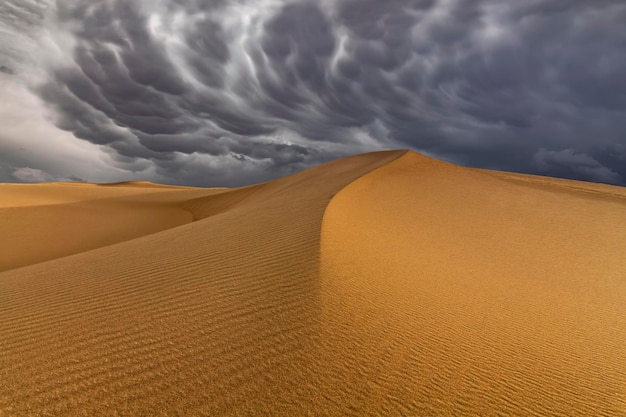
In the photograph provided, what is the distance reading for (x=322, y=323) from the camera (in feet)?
12.9

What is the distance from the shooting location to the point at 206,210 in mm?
21562

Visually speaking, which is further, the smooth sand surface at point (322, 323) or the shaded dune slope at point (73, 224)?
the shaded dune slope at point (73, 224)

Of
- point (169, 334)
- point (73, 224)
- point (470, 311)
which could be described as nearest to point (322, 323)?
point (169, 334)

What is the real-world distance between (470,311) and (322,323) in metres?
2.15

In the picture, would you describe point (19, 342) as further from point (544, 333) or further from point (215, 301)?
point (544, 333)

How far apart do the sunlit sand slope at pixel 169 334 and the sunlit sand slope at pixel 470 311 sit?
1.46 ft

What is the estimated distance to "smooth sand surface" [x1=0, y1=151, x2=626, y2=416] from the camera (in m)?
2.93

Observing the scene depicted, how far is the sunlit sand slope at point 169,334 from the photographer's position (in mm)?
2850

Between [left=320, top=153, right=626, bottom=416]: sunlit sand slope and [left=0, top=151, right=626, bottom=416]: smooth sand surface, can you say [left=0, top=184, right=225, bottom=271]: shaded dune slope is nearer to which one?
[left=0, top=151, right=626, bottom=416]: smooth sand surface

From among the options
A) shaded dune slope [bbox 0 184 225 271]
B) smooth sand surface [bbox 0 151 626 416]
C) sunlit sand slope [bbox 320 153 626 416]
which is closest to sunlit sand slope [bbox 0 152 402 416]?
smooth sand surface [bbox 0 151 626 416]

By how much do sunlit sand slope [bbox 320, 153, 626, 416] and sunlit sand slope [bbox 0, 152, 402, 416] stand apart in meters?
0.45

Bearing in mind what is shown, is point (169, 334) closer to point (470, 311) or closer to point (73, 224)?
point (470, 311)

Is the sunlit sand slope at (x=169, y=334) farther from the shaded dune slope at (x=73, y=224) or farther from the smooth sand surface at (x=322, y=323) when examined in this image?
the shaded dune slope at (x=73, y=224)

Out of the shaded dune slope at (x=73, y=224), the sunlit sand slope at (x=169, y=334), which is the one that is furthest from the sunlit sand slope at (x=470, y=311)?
the shaded dune slope at (x=73, y=224)
